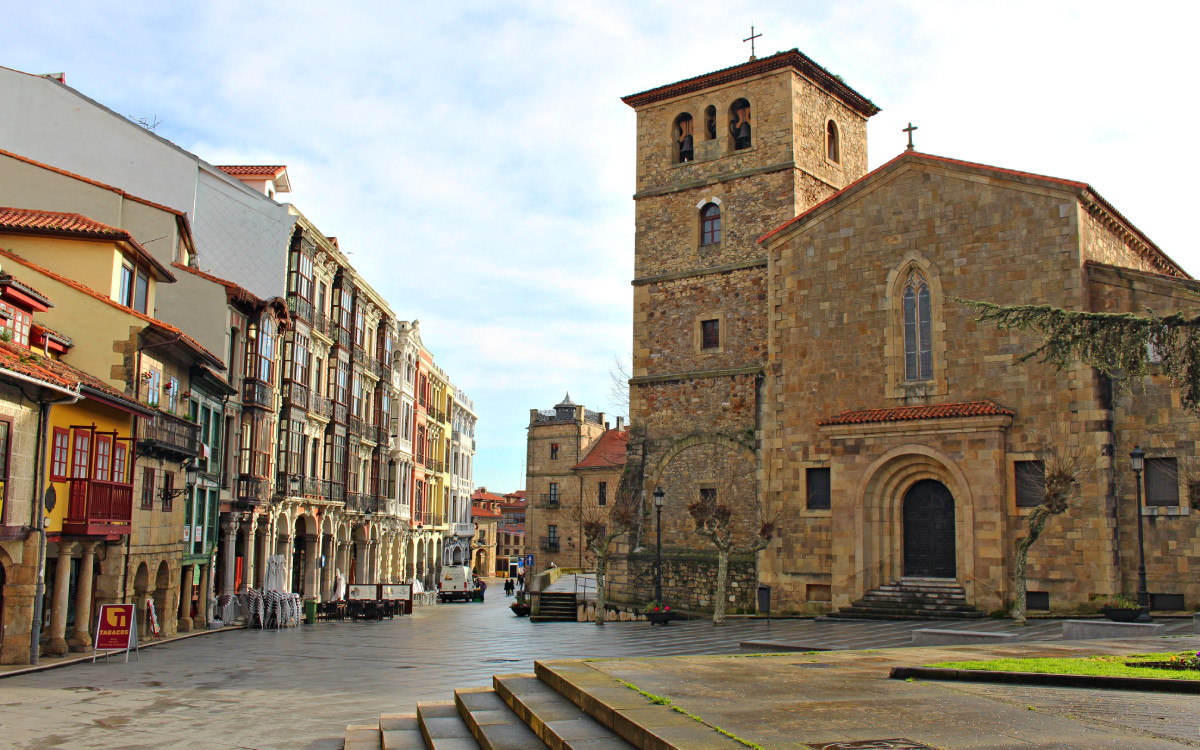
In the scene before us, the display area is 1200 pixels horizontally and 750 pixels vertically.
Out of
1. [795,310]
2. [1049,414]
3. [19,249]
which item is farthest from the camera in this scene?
[795,310]

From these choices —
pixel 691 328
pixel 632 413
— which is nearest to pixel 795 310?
pixel 691 328

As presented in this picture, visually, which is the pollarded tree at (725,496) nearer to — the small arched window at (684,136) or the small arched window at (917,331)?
the small arched window at (917,331)

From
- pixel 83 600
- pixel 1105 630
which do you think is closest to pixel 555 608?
pixel 83 600

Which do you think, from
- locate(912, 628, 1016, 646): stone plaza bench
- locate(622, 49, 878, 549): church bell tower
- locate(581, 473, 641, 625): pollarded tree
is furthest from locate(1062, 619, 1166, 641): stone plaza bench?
locate(622, 49, 878, 549): church bell tower

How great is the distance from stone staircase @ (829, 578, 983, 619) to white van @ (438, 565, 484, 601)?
29298 mm

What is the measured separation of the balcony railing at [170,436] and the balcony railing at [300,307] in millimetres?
11088

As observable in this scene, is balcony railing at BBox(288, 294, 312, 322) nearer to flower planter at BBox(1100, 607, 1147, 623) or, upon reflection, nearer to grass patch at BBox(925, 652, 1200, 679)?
flower planter at BBox(1100, 607, 1147, 623)

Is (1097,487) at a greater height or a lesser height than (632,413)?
lesser

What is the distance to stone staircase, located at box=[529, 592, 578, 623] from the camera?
34062 millimetres

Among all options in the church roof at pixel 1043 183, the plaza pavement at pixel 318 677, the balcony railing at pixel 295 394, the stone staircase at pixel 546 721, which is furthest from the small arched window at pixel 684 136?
the stone staircase at pixel 546 721

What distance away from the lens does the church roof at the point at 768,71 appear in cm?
3572

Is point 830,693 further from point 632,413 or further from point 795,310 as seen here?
point 632,413

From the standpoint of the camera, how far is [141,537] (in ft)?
82.8

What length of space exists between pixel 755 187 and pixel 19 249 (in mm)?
22673
